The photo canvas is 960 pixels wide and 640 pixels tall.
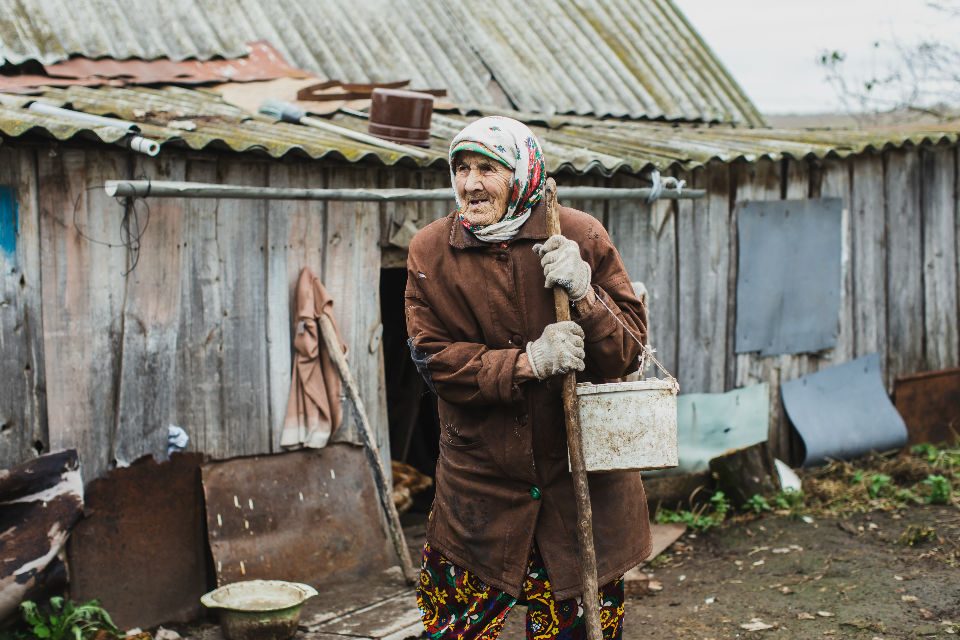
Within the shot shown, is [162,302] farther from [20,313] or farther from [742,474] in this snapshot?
[742,474]

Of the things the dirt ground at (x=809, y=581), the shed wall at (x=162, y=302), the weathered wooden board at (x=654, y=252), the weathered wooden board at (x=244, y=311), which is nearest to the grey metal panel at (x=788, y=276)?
the weathered wooden board at (x=654, y=252)

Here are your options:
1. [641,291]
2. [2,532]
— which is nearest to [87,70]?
[2,532]

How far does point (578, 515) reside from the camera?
334 cm

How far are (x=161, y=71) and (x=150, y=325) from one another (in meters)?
2.43

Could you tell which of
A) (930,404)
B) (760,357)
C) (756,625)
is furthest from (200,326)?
(930,404)

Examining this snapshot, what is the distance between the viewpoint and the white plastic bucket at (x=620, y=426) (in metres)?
3.38

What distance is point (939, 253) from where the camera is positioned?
938 cm

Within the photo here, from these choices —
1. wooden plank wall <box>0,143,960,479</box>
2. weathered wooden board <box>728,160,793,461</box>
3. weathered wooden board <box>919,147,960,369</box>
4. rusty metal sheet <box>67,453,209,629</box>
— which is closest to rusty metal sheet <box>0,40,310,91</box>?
wooden plank wall <box>0,143,960,479</box>

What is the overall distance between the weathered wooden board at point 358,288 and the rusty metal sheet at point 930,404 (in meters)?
4.76

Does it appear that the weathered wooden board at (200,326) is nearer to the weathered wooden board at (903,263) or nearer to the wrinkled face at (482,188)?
the wrinkled face at (482,188)

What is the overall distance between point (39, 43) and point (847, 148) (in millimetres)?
5303

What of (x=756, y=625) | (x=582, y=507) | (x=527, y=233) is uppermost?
(x=527, y=233)

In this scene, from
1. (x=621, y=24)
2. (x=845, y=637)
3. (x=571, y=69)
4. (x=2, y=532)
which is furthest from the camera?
(x=621, y=24)

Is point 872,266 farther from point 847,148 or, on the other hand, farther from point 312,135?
point 312,135
